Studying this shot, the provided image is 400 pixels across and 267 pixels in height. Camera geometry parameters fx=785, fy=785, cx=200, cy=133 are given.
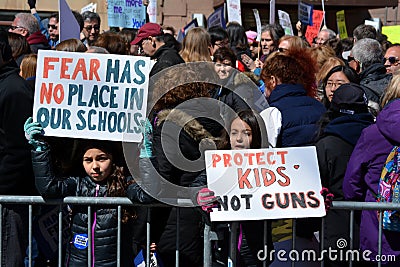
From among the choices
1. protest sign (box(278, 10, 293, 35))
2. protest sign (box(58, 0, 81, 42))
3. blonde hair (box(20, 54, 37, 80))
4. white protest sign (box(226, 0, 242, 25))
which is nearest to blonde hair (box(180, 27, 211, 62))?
protest sign (box(58, 0, 81, 42))

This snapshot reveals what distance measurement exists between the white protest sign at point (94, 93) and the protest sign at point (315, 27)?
845 cm

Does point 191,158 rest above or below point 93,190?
above

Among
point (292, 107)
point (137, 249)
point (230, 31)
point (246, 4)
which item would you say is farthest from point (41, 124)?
point (246, 4)

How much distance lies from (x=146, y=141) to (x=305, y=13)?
857cm

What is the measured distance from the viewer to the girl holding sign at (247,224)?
178 inches

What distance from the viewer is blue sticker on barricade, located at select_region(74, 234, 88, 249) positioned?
4711 millimetres

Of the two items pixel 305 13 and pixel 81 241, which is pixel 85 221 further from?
pixel 305 13

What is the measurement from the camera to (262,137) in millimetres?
4719

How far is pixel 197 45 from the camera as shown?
700 cm

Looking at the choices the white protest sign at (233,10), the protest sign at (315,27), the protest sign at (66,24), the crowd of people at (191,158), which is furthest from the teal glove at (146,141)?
the protest sign at (315,27)

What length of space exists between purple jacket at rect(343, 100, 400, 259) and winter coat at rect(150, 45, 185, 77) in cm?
183

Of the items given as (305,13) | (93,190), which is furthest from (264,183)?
(305,13)

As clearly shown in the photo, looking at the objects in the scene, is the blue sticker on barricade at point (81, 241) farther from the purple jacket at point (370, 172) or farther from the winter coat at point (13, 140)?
the purple jacket at point (370, 172)

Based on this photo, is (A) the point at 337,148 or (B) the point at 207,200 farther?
(A) the point at 337,148
